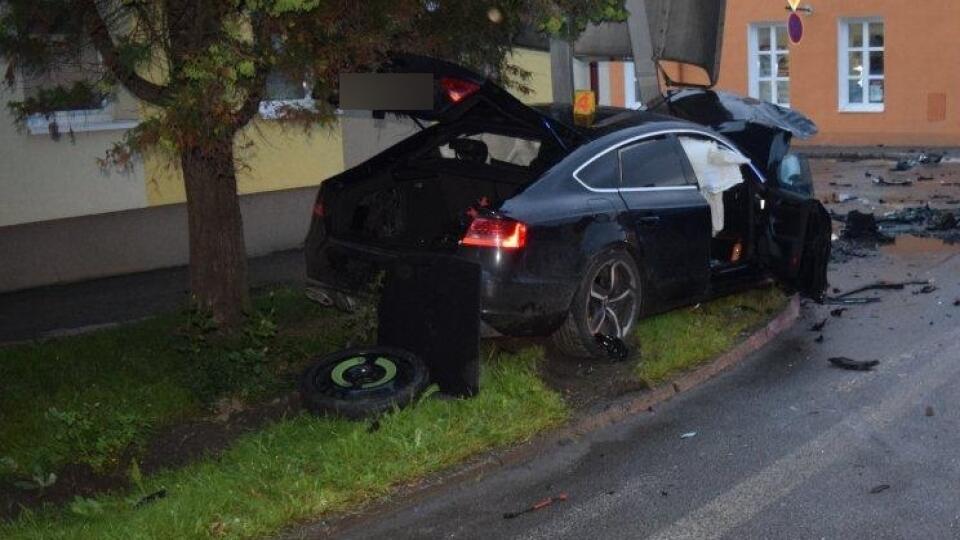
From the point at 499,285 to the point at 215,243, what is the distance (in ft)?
7.10

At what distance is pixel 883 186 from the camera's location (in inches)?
701

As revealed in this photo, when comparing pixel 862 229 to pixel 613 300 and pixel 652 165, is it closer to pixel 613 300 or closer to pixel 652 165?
pixel 652 165

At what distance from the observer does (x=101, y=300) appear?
33.9 feet

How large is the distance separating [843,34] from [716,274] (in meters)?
18.5

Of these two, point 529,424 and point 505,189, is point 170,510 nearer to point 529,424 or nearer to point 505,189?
point 529,424

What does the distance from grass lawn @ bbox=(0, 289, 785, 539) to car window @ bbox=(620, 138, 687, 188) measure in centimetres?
108

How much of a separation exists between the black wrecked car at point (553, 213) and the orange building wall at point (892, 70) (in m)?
16.7

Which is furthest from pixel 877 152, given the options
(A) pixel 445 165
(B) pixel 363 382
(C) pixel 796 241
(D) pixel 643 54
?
(B) pixel 363 382

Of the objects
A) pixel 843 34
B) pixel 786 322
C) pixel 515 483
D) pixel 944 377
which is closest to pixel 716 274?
pixel 786 322

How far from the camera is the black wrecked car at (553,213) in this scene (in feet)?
22.7

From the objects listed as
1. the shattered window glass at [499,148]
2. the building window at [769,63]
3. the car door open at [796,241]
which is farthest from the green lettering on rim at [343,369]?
the building window at [769,63]

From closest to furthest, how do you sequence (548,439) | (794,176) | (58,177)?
1. (548,439)
2. (794,176)
3. (58,177)

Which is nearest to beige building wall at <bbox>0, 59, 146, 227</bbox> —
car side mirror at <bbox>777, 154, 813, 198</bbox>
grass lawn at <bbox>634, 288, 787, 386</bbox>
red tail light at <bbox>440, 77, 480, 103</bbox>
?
red tail light at <bbox>440, 77, 480, 103</bbox>

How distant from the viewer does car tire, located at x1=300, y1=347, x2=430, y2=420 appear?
20.6 feet
